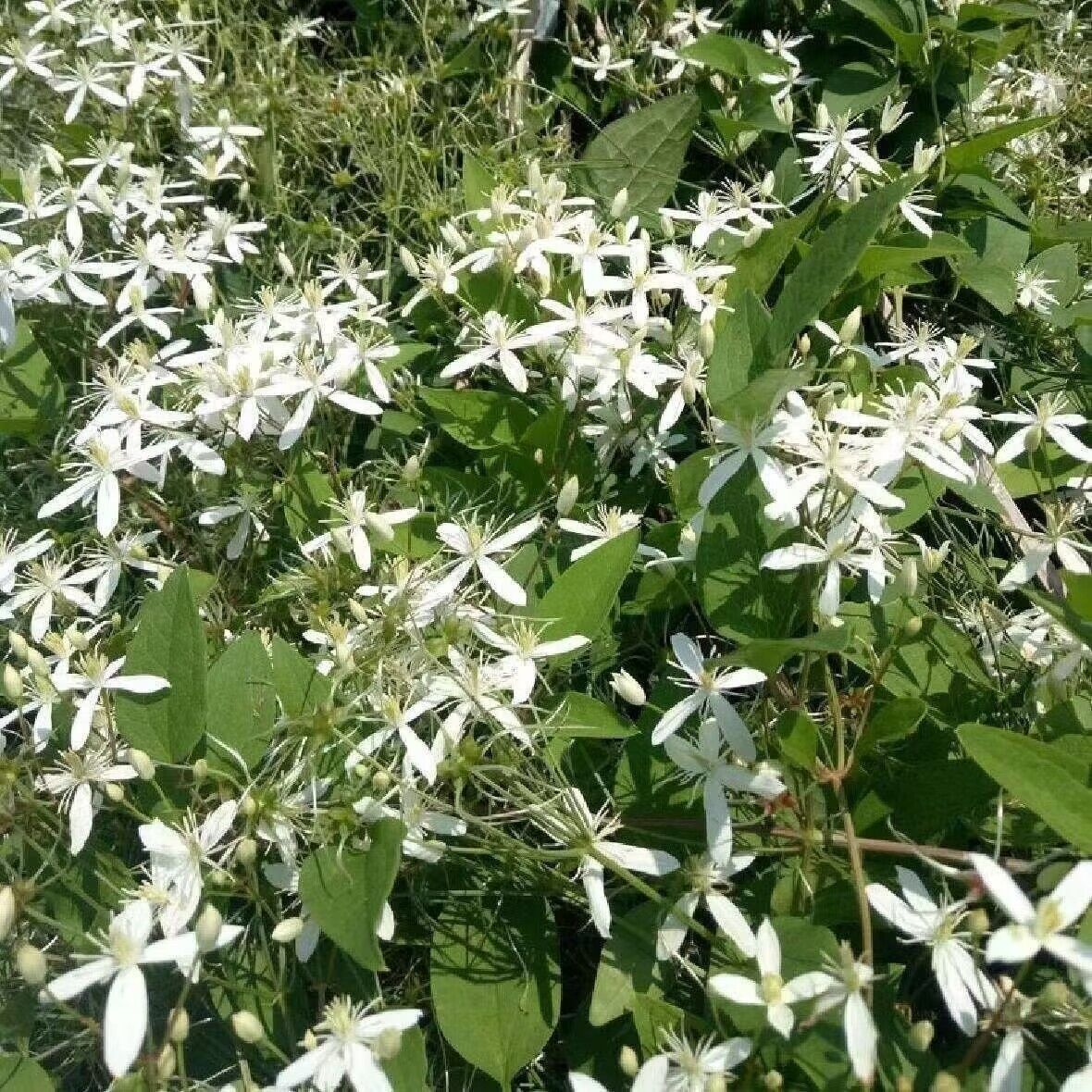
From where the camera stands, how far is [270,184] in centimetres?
135

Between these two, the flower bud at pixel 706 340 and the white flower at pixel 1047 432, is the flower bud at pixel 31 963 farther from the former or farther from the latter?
the white flower at pixel 1047 432

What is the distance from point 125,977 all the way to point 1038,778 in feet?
1.85

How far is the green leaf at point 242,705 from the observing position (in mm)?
776

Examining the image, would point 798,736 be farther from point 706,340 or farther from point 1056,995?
point 706,340

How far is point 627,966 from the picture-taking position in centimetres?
71

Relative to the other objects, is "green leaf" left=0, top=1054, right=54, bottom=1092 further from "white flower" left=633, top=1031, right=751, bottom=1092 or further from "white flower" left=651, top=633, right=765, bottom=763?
"white flower" left=651, top=633, right=765, bottom=763

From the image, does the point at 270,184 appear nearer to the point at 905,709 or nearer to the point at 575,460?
the point at 575,460

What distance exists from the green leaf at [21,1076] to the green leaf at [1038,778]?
64cm

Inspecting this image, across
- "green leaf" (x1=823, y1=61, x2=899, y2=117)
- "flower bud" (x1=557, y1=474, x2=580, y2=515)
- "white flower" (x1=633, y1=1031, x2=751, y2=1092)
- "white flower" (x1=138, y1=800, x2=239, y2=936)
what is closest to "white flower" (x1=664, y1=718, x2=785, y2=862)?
"white flower" (x1=633, y1=1031, x2=751, y2=1092)

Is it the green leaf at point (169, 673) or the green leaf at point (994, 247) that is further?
the green leaf at point (994, 247)

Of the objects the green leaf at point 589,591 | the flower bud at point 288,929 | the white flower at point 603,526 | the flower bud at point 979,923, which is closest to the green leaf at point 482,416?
the white flower at point 603,526

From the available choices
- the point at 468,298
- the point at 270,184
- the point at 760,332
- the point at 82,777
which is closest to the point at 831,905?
the point at 760,332

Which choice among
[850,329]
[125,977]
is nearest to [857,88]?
[850,329]

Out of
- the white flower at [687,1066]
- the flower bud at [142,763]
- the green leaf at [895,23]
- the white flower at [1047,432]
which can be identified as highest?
the green leaf at [895,23]
